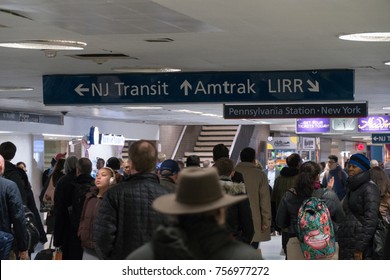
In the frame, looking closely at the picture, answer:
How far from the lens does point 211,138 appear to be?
40031 mm

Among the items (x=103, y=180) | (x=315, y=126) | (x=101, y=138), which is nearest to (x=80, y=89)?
(x=103, y=180)

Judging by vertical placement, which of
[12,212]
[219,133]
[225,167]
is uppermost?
[219,133]

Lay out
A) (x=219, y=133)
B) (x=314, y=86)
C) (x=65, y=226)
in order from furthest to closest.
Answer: (x=219, y=133) < (x=314, y=86) < (x=65, y=226)

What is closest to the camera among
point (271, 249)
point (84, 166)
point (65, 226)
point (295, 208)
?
point (295, 208)

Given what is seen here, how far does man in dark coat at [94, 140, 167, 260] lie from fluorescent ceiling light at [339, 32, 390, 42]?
3313 millimetres

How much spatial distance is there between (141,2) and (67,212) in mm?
3696

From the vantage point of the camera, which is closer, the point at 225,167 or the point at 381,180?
the point at 225,167

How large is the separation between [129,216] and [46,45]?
3.65m

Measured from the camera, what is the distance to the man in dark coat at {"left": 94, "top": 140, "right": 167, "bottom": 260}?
6266 mm

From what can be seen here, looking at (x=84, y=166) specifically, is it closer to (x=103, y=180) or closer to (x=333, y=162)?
(x=103, y=180)

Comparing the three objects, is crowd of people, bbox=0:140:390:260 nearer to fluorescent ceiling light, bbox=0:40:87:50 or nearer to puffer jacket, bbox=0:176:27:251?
puffer jacket, bbox=0:176:27:251

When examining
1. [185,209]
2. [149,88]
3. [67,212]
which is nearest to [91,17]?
[67,212]

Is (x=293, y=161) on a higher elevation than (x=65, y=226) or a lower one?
higher

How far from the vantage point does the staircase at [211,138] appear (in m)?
38.6
